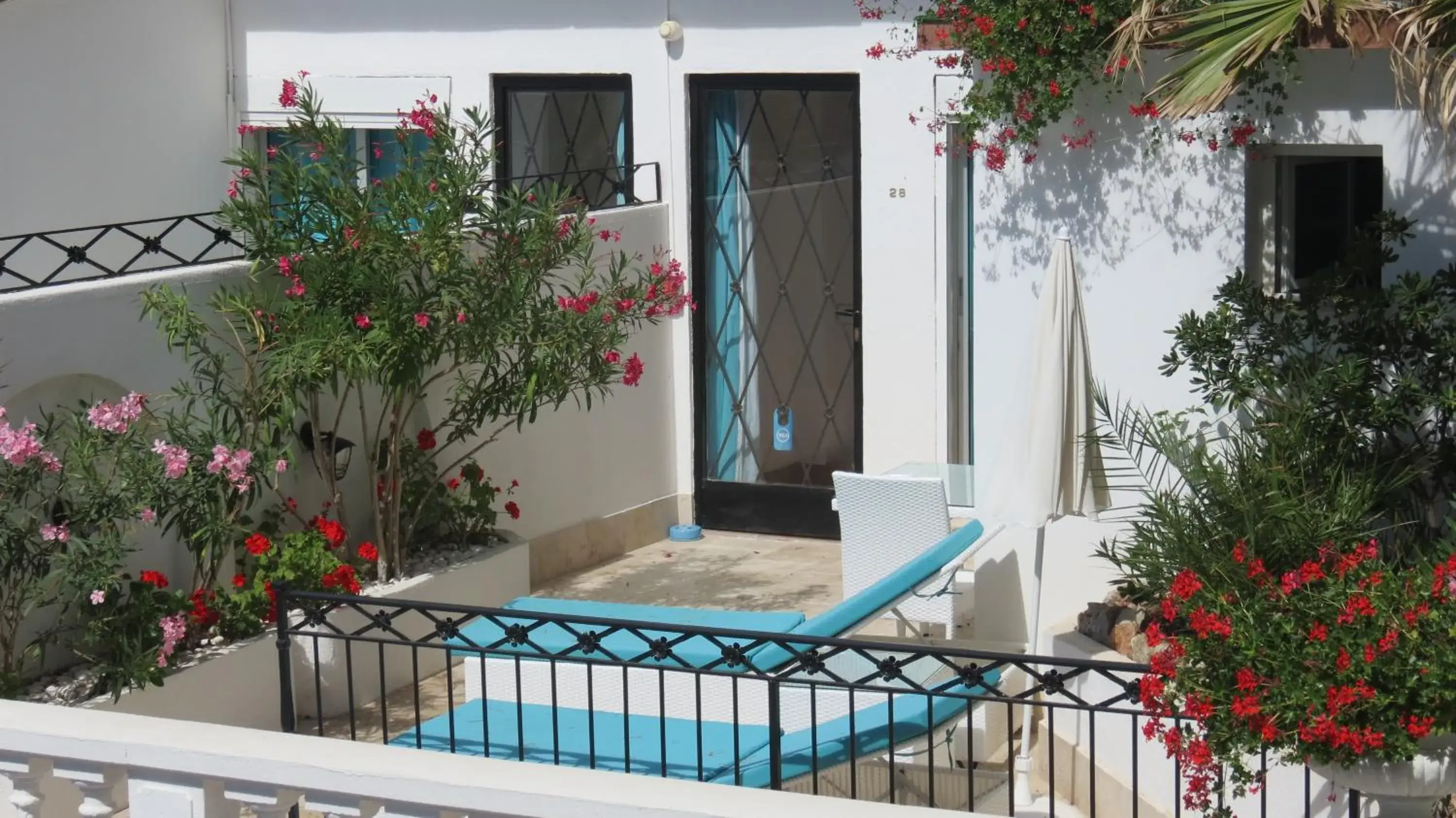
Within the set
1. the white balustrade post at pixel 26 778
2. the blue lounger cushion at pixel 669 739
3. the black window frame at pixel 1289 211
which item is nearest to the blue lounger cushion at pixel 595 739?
the blue lounger cushion at pixel 669 739

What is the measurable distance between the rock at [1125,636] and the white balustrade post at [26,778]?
451 centimetres

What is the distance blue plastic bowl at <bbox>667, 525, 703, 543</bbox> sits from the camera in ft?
38.9

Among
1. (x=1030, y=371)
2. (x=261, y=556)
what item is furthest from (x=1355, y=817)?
(x=261, y=556)

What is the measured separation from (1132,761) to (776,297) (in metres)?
5.81

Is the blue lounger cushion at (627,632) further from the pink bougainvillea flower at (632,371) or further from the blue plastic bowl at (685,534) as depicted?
the blue plastic bowl at (685,534)

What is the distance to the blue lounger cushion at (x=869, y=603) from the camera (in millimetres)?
6926

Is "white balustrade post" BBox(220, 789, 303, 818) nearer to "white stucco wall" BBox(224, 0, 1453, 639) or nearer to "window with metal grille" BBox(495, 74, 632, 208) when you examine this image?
"white stucco wall" BBox(224, 0, 1453, 639)

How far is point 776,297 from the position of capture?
11.6 m

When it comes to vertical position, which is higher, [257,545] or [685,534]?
[257,545]

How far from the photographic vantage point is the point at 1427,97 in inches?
290

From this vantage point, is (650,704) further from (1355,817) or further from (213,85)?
(213,85)

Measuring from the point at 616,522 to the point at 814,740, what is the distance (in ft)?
19.2

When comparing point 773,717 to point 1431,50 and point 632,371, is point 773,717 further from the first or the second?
point 1431,50

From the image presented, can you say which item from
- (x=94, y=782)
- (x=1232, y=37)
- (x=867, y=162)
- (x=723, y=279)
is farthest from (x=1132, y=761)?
(x=723, y=279)
